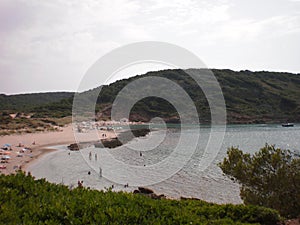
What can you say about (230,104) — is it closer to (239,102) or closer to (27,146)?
(239,102)

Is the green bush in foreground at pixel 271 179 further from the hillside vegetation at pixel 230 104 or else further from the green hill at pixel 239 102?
the green hill at pixel 239 102

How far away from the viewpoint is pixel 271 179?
43.5 feet

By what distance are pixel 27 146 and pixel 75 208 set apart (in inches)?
2104

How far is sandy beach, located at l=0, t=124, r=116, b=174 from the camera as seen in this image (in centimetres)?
3853

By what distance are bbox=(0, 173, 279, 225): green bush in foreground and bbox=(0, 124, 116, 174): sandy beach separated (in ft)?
92.7

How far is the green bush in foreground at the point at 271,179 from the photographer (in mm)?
12727

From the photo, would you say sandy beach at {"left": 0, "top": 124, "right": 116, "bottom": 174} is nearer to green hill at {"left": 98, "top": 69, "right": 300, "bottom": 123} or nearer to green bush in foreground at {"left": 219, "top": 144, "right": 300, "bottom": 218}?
green bush in foreground at {"left": 219, "top": 144, "right": 300, "bottom": 218}

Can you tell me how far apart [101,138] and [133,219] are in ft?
234

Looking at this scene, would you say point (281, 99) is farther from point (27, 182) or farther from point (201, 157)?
point (27, 182)

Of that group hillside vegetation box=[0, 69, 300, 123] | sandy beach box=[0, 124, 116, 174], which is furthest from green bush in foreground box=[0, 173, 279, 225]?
hillside vegetation box=[0, 69, 300, 123]

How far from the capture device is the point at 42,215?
18.4ft

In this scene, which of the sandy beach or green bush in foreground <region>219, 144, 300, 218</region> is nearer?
green bush in foreground <region>219, 144, 300, 218</region>

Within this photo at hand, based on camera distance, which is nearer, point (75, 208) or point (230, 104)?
point (75, 208)

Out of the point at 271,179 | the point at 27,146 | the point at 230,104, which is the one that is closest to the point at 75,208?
the point at 271,179
